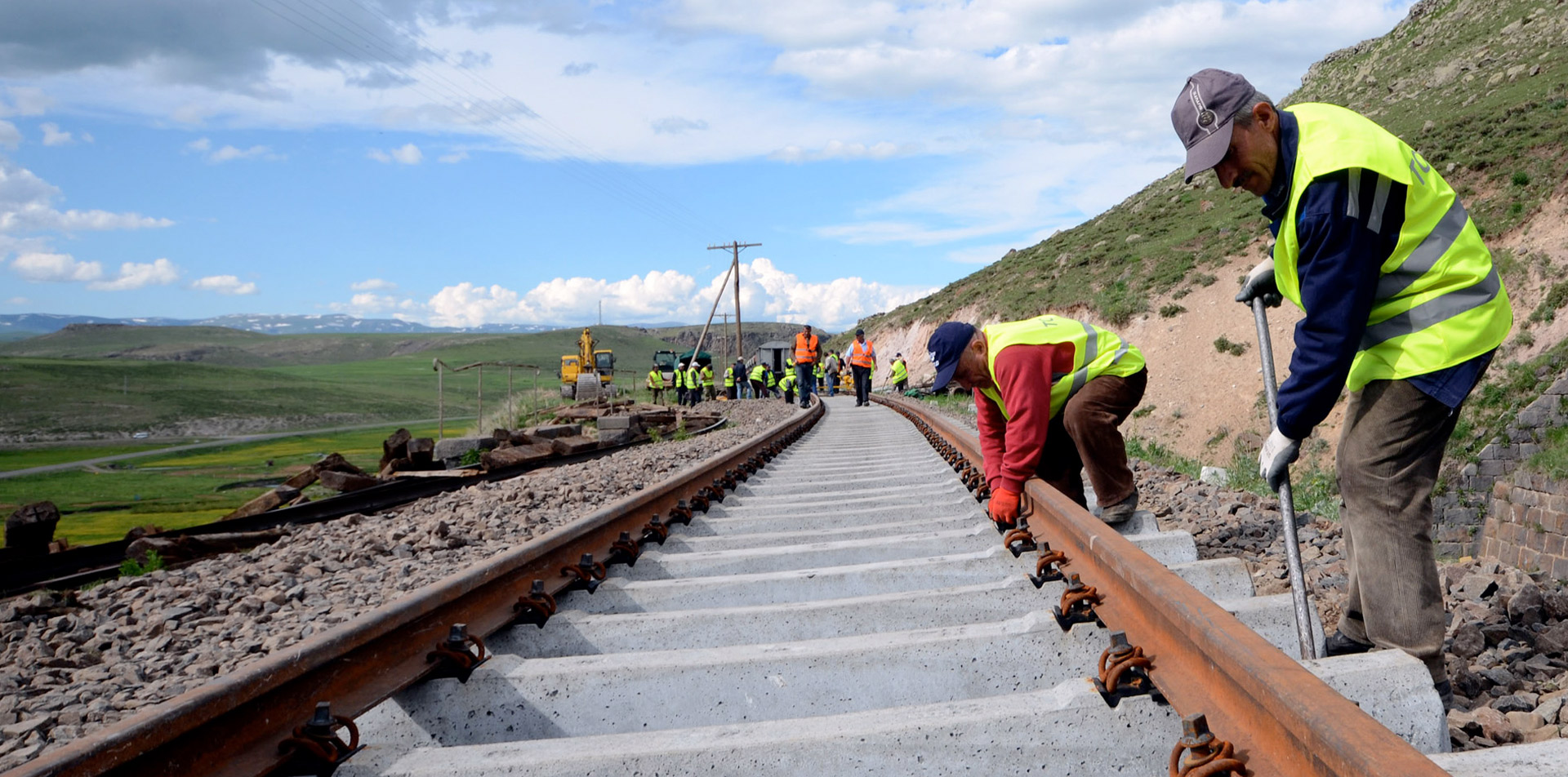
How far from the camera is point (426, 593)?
257 centimetres

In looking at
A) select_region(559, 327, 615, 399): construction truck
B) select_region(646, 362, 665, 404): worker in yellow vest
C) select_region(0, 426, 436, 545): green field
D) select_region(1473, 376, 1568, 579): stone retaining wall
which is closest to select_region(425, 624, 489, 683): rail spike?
select_region(0, 426, 436, 545): green field

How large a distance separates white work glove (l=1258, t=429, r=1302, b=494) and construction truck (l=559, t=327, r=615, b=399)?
33.6 metres

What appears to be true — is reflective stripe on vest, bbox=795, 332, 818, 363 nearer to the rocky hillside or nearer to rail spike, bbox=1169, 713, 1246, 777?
the rocky hillside

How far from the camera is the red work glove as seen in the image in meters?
3.84

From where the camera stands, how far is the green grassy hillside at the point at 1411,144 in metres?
21.3

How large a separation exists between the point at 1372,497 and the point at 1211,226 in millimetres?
31279

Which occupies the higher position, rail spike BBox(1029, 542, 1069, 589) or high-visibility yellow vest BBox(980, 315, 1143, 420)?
high-visibility yellow vest BBox(980, 315, 1143, 420)

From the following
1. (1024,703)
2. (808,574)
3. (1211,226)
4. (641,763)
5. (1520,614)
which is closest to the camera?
(641,763)

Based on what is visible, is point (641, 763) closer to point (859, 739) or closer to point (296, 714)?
point (859, 739)

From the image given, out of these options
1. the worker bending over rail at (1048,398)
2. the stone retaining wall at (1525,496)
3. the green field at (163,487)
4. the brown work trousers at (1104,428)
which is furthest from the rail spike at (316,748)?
the stone retaining wall at (1525,496)

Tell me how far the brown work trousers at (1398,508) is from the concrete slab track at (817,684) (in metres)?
0.25

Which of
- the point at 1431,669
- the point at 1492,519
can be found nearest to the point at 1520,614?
the point at 1431,669

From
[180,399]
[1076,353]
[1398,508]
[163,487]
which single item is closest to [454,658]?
[1398,508]

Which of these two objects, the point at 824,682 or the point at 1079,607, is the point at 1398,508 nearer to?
the point at 1079,607
